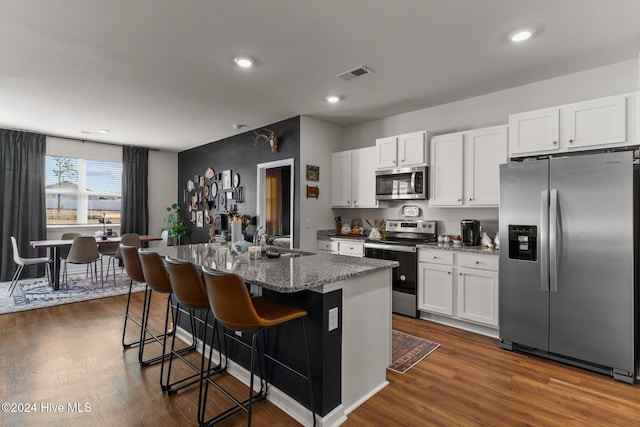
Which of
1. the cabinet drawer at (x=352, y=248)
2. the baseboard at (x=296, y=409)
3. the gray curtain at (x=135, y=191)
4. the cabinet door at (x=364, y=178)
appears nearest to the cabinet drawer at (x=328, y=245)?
the cabinet drawer at (x=352, y=248)

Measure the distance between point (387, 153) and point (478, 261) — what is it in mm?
1790

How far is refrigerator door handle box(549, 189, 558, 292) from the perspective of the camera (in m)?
2.66

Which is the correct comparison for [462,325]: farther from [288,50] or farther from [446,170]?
[288,50]

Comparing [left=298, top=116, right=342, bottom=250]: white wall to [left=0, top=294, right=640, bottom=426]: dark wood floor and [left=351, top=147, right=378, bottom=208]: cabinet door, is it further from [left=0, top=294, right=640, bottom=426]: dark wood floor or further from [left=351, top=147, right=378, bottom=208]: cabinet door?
[left=0, top=294, right=640, bottom=426]: dark wood floor

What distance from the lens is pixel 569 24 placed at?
2.35m

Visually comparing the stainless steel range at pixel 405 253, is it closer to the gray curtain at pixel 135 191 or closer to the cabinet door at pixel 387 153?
the cabinet door at pixel 387 153

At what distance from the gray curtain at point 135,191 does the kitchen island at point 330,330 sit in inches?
215

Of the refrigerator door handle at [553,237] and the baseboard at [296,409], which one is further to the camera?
the refrigerator door handle at [553,237]

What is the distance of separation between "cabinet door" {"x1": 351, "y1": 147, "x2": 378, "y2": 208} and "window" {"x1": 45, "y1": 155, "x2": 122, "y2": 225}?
5.13m

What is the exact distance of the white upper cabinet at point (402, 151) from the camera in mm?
3996

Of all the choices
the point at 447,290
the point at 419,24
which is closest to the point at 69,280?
the point at 447,290

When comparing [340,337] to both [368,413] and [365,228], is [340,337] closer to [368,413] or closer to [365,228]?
[368,413]

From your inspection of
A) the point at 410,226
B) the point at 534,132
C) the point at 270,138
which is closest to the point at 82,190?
the point at 270,138

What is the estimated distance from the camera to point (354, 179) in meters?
4.81
